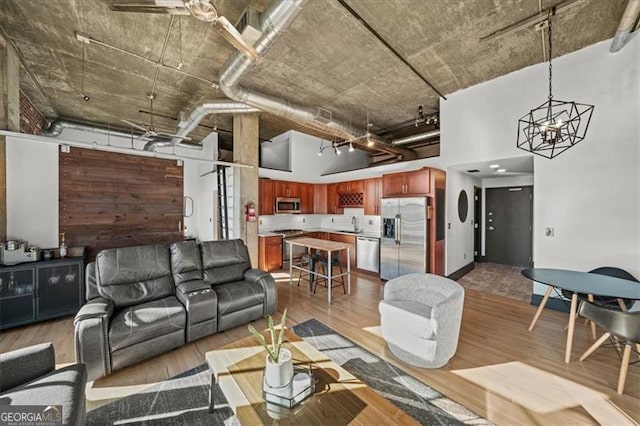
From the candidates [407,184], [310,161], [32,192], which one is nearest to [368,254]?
[407,184]

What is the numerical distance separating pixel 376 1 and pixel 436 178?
3069 millimetres

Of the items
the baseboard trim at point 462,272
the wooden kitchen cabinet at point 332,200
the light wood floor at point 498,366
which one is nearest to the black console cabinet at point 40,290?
the light wood floor at point 498,366

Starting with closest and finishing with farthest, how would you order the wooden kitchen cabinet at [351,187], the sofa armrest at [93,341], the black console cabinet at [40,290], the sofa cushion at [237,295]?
the sofa armrest at [93,341] → the sofa cushion at [237,295] → the black console cabinet at [40,290] → the wooden kitchen cabinet at [351,187]

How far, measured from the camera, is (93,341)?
6.87ft

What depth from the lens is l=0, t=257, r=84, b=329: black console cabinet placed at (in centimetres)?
302

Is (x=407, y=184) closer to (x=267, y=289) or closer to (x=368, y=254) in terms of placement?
(x=368, y=254)

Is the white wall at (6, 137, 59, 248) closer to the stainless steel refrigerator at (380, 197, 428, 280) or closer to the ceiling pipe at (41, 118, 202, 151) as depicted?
the ceiling pipe at (41, 118, 202, 151)

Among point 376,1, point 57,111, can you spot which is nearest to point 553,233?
point 376,1

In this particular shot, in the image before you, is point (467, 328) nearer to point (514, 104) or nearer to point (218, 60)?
point (514, 104)

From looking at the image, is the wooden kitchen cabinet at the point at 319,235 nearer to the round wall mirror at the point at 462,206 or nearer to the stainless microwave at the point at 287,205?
the stainless microwave at the point at 287,205

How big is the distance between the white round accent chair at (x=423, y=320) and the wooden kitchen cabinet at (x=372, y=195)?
132 inches

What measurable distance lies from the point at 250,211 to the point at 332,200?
2845 mm

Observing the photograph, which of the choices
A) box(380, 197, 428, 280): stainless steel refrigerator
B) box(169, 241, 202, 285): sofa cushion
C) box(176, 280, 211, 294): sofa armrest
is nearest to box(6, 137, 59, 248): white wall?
box(169, 241, 202, 285): sofa cushion

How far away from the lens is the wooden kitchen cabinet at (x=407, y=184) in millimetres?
4562
